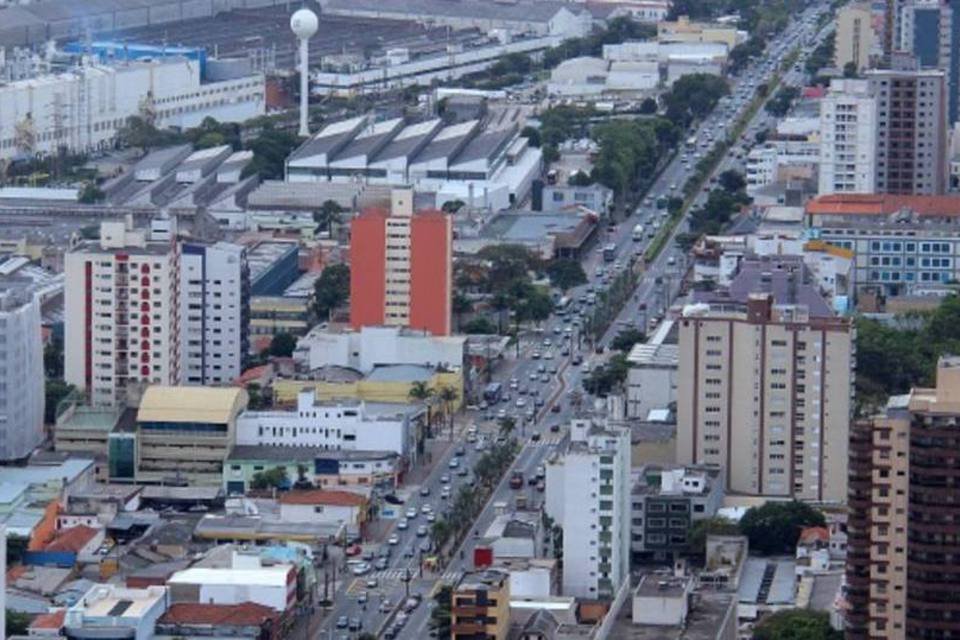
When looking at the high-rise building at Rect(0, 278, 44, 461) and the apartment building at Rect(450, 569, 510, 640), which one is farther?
the high-rise building at Rect(0, 278, 44, 461)

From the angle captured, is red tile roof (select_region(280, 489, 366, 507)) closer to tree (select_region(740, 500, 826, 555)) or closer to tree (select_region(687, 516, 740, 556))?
tree (select_region(687, 516, 740, 556))

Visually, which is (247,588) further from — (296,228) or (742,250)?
(296,228)

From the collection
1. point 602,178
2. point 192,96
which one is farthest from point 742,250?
point 192,96

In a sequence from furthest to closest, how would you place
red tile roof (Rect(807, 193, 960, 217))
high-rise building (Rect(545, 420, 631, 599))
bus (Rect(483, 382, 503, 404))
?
red tile roof (Rect(807, 193, 960, 217)), bus (Rect(483, 382, 503, 404)), high-rise building (Rect(545, 420, 631, 599))

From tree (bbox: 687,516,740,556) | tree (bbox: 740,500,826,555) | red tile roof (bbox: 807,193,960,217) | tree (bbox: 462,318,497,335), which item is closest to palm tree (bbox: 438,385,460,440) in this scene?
tree (bbox: 462,318,497,335)

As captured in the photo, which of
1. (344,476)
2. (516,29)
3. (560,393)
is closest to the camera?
(344,476)

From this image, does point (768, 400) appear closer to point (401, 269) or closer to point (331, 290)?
point (401, 269)

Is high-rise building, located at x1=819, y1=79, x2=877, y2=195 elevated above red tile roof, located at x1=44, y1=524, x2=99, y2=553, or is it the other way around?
high-rise building, located at x1=819, y1=79, x2=877, y2=195
